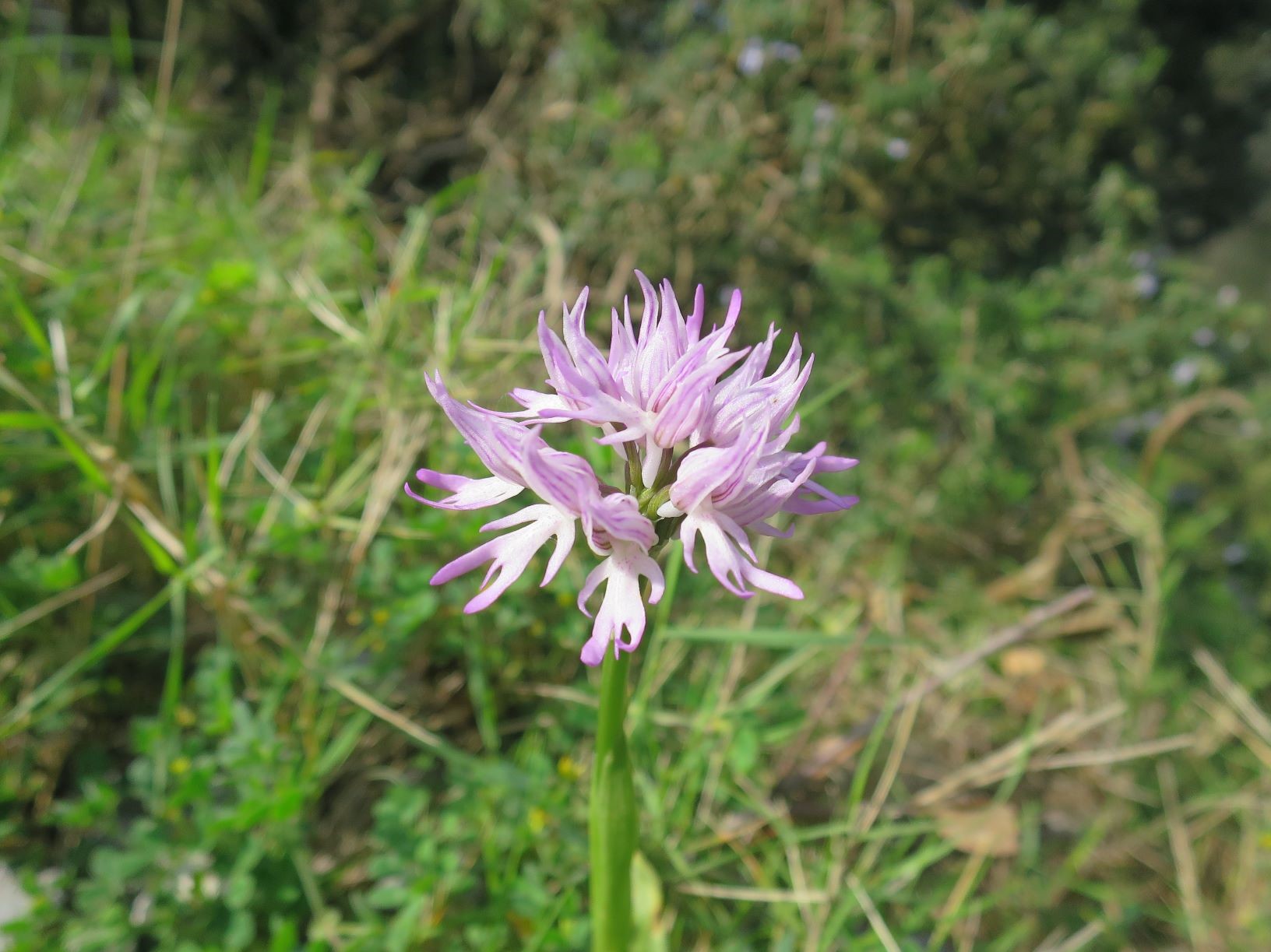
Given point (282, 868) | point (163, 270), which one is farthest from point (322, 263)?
point (282, 868)

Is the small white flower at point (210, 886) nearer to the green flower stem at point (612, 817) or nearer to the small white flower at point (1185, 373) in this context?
the green flower stem at point (612, 817)

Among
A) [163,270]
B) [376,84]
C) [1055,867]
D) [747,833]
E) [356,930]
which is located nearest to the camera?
[356,930]

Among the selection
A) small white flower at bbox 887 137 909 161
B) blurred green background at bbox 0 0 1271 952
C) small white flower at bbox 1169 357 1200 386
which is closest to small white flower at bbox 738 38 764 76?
→ blurred green background at bbox 0 0 1271 952

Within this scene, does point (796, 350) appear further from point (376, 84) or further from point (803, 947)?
point (376, 84)

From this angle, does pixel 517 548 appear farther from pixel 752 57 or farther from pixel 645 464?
pixel 752 57

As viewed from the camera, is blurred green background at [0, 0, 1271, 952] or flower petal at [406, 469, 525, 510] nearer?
flower petal at [406, 469, 525, 510]

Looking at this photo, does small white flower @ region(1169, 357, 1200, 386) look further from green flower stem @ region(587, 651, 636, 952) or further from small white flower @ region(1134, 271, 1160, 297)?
green flower stem @ region(587, 651, 636, 952)
